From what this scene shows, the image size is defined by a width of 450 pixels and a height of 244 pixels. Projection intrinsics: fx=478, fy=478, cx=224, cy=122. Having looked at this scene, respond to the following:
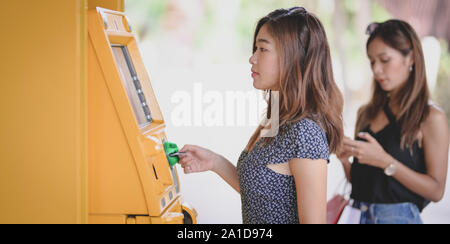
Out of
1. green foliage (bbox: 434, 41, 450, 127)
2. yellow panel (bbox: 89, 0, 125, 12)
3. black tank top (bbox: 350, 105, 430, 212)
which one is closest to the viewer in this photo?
yellow panel (bbox: 89, 0, 125, 12)

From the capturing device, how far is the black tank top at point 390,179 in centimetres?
237

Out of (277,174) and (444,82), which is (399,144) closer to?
(277,174)

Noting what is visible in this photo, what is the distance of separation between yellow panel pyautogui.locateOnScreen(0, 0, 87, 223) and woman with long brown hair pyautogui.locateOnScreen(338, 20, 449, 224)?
1.40 metres

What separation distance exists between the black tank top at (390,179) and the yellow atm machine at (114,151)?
112 centimetres

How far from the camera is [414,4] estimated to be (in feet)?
13.4

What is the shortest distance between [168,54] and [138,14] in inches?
16.3

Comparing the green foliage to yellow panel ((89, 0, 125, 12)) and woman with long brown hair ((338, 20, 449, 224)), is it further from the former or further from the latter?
yellow panel ((89, 0, 125, 12))

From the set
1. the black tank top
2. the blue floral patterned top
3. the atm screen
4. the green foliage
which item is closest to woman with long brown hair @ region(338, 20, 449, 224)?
the black tank top

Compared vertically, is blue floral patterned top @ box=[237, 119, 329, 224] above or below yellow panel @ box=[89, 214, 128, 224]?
above

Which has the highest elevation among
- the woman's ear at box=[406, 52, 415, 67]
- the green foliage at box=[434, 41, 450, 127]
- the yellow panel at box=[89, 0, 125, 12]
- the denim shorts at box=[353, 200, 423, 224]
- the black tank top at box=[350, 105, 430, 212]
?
the yellow panel at box=[89, 0, 125, 12]

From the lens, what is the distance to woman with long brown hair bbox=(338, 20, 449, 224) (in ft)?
7.71

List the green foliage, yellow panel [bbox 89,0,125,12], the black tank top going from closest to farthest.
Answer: yellow panel [bbox 89,0,125,12] → the black tank top → the green foliage

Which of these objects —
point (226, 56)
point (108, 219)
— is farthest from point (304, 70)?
point (226, 56)
